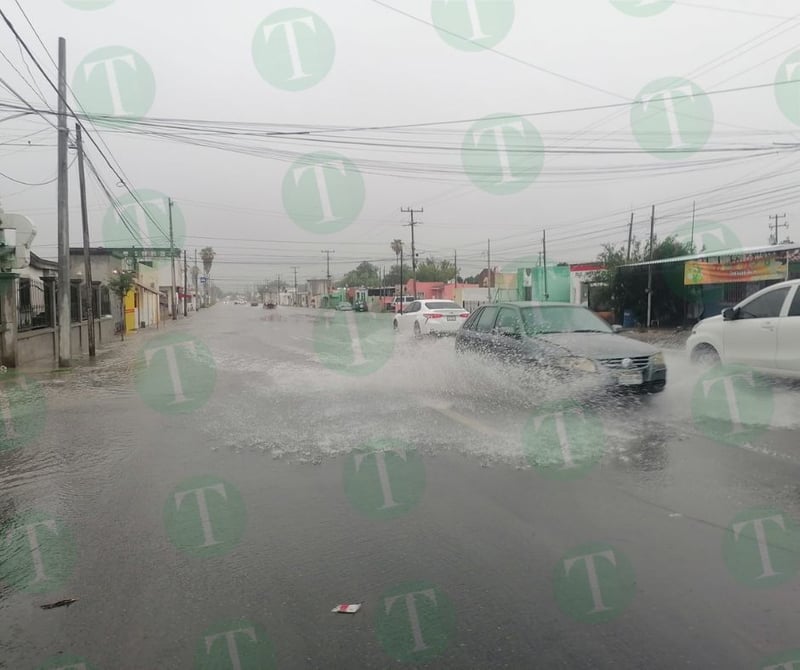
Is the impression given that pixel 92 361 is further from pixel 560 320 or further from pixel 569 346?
pixel 569 346

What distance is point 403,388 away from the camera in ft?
33.0

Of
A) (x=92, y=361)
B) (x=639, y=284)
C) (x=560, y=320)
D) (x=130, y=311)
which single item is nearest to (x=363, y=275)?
(x=130, y=311)

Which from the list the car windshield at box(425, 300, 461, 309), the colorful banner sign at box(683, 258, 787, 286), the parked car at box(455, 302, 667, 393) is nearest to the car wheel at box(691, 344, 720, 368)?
the parked car at box(455, 302, 667, 393)

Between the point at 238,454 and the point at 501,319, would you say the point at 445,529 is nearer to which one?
the point at 238,454

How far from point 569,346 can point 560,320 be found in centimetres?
117

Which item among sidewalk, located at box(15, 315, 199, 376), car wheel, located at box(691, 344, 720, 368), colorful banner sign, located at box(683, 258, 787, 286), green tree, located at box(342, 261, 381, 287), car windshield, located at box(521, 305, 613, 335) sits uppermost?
green tree, located at box(342, 261, 381, 287)

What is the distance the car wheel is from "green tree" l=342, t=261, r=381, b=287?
11827 centimetres

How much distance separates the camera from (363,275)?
140250 millimetres

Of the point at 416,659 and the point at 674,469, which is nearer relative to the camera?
the point at 416,659

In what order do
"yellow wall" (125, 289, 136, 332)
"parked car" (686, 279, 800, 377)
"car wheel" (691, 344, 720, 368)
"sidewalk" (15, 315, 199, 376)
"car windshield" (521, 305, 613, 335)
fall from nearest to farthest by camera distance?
1. "parked car" (686, 279, 800, 377)
2. "car windshield" (521, 305, 613, 335)
3. "car wheel" (691, 344, 720, 368)
4. "sidewalk" (15, 315, 199, 376)
5. "yellow wall" (125, 289, 136, 332)

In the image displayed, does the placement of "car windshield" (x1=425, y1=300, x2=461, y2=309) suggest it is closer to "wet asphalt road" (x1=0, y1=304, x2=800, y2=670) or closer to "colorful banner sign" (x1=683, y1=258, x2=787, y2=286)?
"colorful banner sign" (x1=683, y1=258, x2=787, y2=286)

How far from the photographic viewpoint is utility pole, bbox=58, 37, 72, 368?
1553 cm

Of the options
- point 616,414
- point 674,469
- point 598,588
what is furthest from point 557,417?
point 598,588

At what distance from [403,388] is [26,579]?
22.4ft
